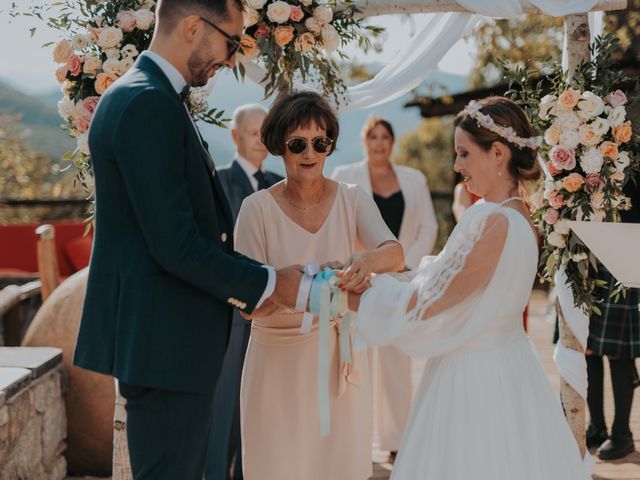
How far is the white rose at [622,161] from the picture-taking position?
393 cm

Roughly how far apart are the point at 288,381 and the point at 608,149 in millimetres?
1765

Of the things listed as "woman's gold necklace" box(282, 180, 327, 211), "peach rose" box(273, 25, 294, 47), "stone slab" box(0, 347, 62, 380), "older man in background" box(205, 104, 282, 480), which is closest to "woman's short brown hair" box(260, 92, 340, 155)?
"woman's gold necklace" box(282, 180, 327, 211)

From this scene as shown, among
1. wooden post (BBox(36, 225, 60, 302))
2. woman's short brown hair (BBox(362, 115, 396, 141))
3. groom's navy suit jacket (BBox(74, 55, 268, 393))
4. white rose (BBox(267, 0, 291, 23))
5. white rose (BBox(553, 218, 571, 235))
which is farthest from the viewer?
wooden post (BBox(36, 225, 60, 302))

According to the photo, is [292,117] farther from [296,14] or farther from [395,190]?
[395,190]

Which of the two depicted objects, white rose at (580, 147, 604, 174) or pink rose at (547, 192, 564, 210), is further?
pink rose at (547, 192, 564, 210)

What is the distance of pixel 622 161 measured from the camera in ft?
12.9

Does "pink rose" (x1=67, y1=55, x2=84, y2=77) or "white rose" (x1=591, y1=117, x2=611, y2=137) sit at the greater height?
"pink rose" (x1=67, y1=55, x2=84, y2=77)

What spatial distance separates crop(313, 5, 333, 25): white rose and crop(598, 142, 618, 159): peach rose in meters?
1.34

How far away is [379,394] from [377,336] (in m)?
2.66

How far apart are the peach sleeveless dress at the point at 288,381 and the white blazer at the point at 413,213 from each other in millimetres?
2528

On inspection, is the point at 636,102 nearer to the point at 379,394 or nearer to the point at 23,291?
the point at 379,394

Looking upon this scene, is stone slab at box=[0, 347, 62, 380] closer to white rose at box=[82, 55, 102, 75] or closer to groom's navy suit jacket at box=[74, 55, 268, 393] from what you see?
white rose at box=[82, 55, 102, 75]

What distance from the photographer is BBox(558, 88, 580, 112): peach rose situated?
12.9ft

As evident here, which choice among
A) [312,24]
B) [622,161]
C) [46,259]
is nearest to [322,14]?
[312,24]
